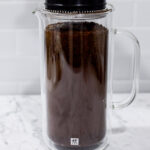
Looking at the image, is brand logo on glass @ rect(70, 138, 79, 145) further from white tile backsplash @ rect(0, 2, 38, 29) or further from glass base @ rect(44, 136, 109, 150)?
white tile backsplash @ rect(0, 2, 38, 29)

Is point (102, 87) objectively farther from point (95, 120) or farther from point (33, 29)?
point (33, 29)

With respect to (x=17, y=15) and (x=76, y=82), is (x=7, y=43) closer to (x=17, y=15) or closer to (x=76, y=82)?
(x=17, y=15)

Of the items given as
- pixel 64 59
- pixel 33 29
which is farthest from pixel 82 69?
pixel 33 29

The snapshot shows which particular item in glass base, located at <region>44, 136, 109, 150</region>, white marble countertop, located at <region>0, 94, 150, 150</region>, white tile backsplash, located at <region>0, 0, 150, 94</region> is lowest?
white marble countertop, located at <region>0, 94, 150, 150</region>

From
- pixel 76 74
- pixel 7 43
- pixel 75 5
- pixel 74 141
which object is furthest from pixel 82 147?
pixel 7 43

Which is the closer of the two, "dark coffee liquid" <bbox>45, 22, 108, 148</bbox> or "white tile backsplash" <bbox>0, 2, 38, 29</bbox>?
"dark coffee liquid" <bbox>45, 22, 108, 148</bbox>

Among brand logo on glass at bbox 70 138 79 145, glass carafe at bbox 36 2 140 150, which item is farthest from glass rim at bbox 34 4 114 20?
brand logo on glass at bbox 70 138 79 145

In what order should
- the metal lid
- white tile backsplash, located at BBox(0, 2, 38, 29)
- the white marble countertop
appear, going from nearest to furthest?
the metal lid < the white marble countertop < white tile backsplash, located at BBox(0, 2, 38, 29)
